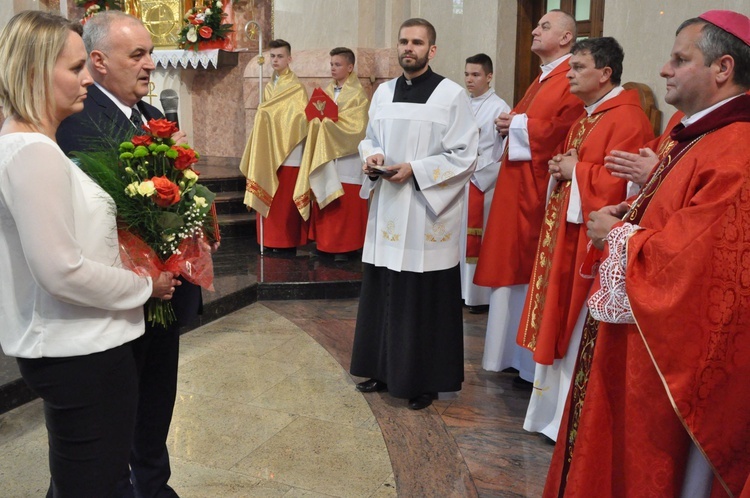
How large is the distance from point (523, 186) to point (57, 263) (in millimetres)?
2789

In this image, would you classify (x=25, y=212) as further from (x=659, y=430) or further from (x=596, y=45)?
(x=596, y=45)

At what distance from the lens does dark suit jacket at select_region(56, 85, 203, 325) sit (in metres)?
2.16

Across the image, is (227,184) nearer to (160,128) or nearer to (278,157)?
(278,157)

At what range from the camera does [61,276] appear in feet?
5.57

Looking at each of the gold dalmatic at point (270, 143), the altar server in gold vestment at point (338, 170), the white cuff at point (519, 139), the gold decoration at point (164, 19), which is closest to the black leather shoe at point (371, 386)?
the white cuff at point (519, 139)

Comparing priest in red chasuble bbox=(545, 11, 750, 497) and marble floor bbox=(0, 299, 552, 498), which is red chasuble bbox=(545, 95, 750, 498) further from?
marble floor bbox=(0, 299, 552, 498)

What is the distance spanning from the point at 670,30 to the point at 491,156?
1.57 meters

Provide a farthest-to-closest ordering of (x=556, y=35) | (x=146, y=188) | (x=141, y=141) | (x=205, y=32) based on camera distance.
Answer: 1. (x=205, y=32)
2. (x=556, y=35)
3. (x=141, y=141)
4. (x=146, y=188)

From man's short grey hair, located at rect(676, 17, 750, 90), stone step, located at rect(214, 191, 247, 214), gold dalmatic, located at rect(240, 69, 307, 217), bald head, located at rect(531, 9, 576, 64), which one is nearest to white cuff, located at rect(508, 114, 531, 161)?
bald head, located at rect(531, 9, 576, 64)

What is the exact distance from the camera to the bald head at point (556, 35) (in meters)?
3.89

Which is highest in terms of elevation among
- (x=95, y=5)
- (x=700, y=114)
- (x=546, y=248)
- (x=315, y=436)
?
(x=95, y=5)

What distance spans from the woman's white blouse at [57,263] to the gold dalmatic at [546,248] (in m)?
2.07

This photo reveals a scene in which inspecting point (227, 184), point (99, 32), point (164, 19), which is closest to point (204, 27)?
point (164, 19)

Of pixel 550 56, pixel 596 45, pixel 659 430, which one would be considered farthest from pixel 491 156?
pixel 659 430
